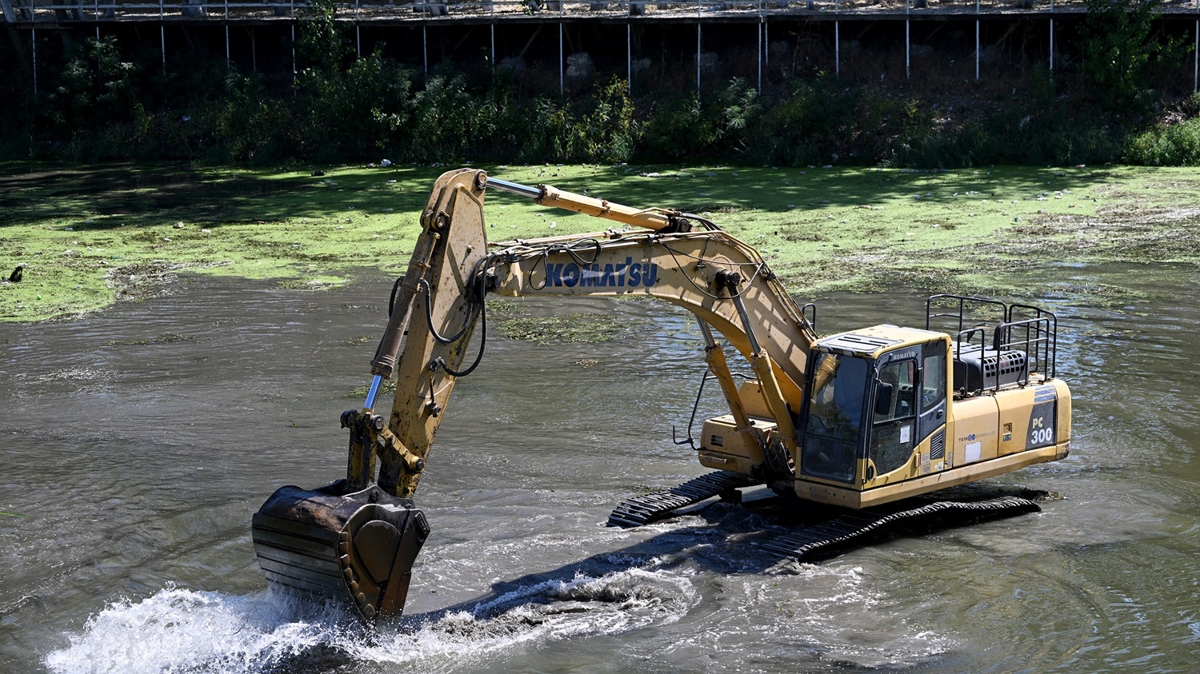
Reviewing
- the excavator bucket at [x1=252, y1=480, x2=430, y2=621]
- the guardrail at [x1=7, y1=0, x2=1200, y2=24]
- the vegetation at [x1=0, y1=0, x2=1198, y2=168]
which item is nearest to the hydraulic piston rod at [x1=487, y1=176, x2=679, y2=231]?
the excavator bucket at [x1=252, y1=480, x2=430, y2=621]

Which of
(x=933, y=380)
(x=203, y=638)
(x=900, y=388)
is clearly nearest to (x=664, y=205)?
(x=933, y=380)

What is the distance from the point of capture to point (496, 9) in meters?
44.8

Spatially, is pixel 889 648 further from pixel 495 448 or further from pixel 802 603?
pixel 495 448

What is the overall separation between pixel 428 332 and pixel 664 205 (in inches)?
794

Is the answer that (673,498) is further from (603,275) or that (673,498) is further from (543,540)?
(603,275)

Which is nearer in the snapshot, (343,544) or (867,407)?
(343,544)

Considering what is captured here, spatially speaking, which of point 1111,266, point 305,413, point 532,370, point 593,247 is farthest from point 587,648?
point 1111,266

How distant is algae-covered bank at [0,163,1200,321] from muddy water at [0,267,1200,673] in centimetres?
448

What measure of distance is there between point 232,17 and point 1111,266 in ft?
106

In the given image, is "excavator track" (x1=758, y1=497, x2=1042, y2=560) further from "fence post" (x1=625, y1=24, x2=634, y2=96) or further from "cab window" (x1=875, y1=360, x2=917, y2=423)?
"fence post" (x1=625, y1=24, x2=634, y2=96)

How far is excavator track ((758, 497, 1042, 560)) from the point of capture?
37.4 feet

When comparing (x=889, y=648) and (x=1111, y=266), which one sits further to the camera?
(x=1111, y=266)

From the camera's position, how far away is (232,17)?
4572cm

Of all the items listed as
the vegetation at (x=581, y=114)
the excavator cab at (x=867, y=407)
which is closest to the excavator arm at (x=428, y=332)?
the excavator cab at (x=867, y=407)
